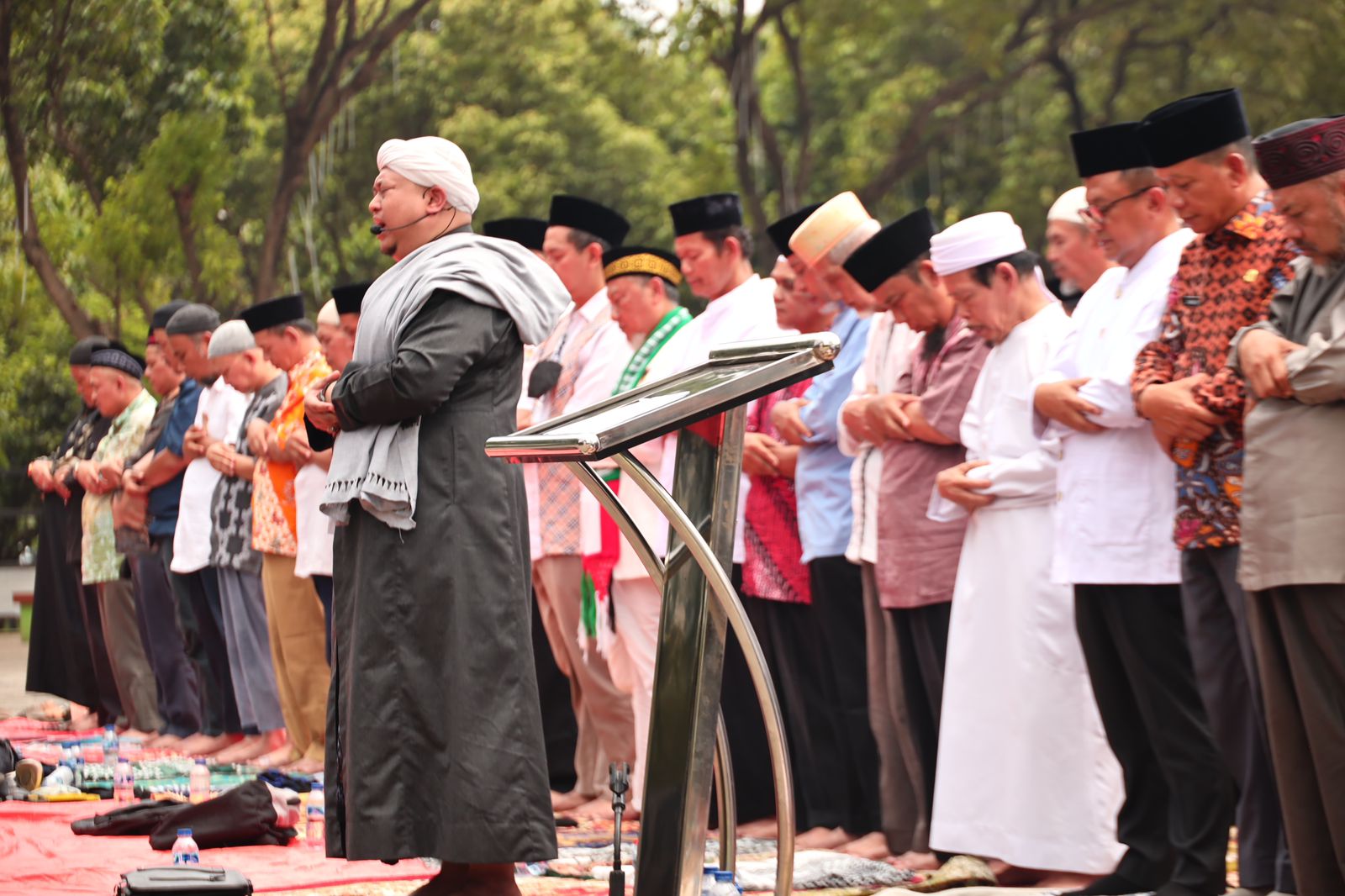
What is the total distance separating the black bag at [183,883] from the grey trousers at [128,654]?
18.0 ft

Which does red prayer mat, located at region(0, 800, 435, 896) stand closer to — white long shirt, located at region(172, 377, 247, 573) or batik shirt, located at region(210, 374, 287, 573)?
batik shirt, located at region(210, 374, 287, 573)

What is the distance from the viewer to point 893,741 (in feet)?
17.5

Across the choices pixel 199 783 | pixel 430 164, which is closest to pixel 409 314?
pixel 430 164

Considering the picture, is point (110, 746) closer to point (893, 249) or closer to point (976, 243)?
point (893, 249)

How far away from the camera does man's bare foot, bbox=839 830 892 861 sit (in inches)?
208

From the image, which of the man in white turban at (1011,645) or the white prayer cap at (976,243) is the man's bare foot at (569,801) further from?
the white prayer cap at (976,243)

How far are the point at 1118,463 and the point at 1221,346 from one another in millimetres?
486

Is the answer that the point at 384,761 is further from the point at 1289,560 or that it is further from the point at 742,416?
the point at 1289,560

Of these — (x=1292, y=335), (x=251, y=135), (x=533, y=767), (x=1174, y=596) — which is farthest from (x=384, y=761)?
(x=251, y=135)

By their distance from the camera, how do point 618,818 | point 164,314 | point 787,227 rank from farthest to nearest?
1. point 164,314
2. point 787,227
3. point 618,818

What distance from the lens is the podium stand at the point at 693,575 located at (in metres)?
3.00

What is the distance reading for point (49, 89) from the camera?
14.5m

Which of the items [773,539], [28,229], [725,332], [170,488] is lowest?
[773,539]

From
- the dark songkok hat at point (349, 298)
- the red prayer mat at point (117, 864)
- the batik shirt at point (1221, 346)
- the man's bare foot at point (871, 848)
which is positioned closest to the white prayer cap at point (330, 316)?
the dark songkok hat at point (349, 298)
